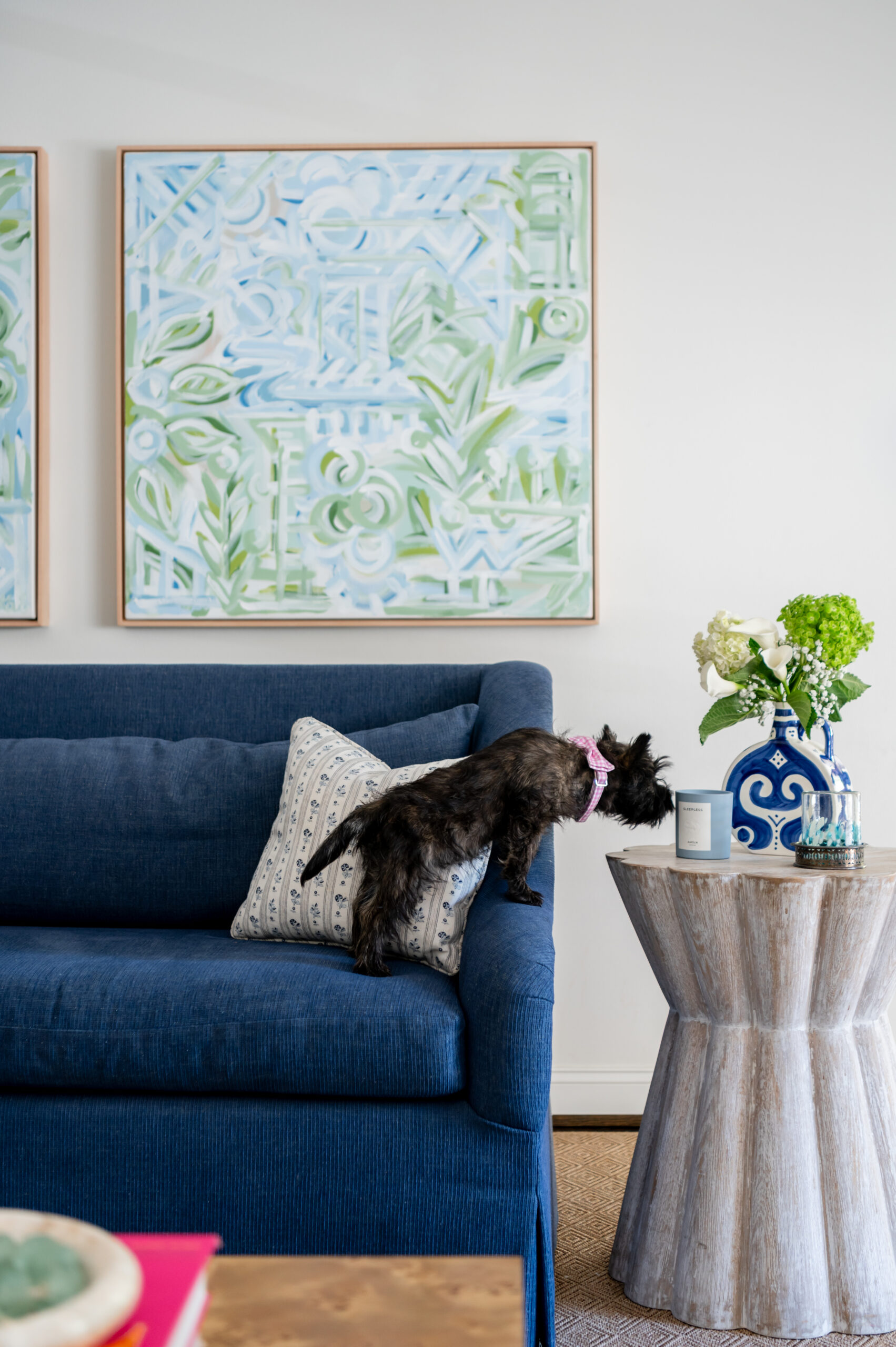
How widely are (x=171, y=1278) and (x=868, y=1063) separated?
1.29m

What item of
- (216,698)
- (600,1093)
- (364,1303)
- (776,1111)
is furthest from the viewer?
(600,1093)

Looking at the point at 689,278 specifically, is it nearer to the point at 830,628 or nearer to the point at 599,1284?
the point at 830,628

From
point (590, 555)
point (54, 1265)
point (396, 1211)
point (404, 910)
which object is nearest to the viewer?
point (54, 1265)

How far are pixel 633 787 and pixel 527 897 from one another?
13.3 inches

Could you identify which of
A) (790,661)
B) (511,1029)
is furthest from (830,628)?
(511,1029)

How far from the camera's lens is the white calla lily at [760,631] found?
6.25ft

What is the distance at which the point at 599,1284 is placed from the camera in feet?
5.55

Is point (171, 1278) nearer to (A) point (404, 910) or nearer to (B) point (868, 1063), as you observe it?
(A) point (404, 910)

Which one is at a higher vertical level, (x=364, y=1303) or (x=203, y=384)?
(x=203, y=384)

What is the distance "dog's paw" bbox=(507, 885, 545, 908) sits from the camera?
1.67 meters

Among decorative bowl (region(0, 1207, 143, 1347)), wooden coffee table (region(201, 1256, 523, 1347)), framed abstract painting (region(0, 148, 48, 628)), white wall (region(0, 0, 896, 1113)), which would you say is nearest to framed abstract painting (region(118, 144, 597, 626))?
white wall (region(0, 0, 896, 1113))

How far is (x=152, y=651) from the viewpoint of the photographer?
261cm

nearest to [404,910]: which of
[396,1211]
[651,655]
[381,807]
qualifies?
[381,807]

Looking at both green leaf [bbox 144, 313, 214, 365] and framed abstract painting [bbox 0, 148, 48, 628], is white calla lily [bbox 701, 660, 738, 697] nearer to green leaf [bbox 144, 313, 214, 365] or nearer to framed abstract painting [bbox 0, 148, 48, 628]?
green leaf [bbox 144, 313, 214, 365]
